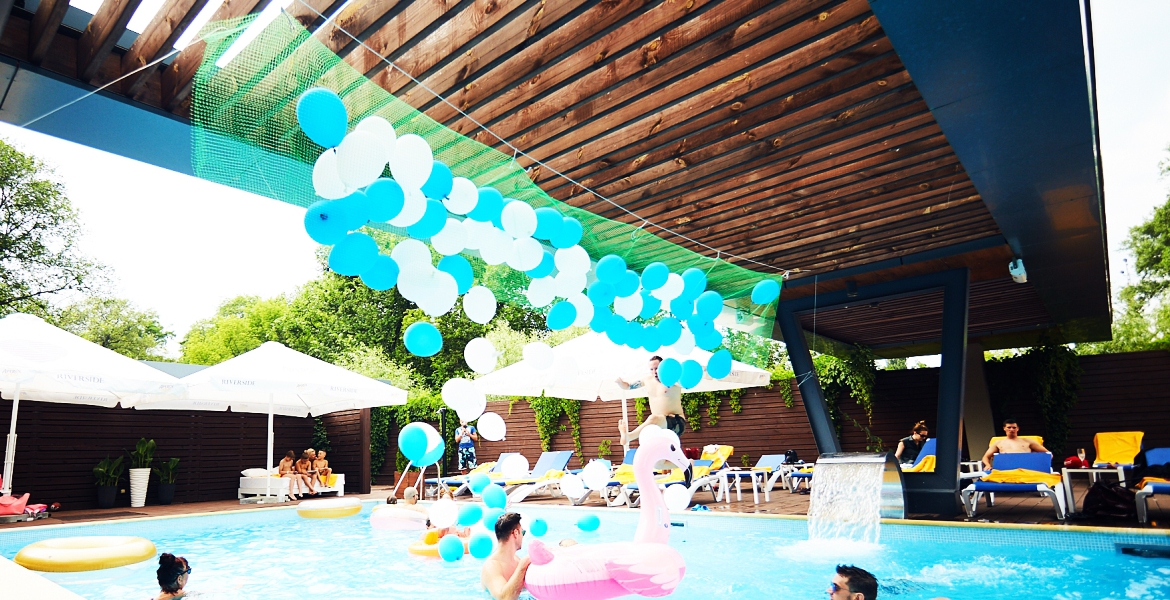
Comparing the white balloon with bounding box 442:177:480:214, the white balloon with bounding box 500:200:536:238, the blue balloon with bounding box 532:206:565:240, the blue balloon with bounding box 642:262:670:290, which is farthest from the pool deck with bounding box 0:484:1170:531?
the white balloon with bounding box 442:177:480:214

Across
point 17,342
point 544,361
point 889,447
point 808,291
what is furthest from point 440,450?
point 889,447

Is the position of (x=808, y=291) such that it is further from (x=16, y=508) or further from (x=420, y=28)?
(x=16, y=508)

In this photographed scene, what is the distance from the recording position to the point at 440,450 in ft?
13.1

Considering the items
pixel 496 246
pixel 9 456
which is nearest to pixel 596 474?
pixel 496 246

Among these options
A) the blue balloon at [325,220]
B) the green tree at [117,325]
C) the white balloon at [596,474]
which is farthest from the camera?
the green tree at [117,325]

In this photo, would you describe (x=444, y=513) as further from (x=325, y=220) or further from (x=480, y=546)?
(x=325, y=220)

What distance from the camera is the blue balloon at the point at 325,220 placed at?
2.75 m

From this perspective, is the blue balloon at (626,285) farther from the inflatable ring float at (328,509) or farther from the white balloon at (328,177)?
the inflatable ring float at (328,509)

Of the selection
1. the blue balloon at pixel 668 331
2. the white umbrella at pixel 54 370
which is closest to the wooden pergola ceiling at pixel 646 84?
the blue balloon at pixel 668 331

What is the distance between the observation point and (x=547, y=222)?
3828 millimetres

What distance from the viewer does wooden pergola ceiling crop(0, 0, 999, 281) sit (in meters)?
3.18

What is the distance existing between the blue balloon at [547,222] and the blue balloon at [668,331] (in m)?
1.24

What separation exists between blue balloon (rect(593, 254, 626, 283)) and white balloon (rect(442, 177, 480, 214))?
0.96 metres

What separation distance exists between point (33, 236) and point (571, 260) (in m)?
32.4
